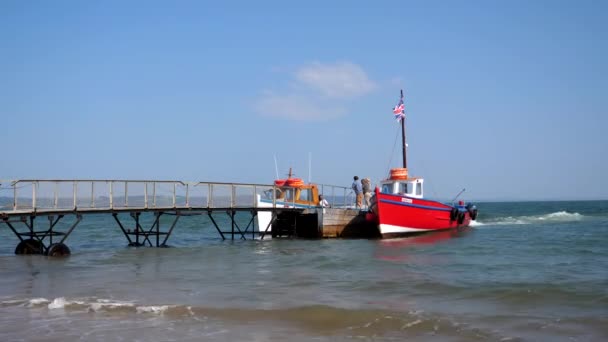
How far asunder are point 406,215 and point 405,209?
0.30m

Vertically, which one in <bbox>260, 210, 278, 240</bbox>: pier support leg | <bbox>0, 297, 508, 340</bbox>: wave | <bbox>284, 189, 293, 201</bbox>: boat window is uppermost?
<bbox>284, 189, 293, 201</bbox>: boat window

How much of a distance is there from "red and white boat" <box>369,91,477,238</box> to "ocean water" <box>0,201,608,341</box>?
16.1 feet

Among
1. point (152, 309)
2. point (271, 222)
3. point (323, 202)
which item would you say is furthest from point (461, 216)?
point (152, 309)

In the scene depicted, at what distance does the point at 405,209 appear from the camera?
96.3 ft

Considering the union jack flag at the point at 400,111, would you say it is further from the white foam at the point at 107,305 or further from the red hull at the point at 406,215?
the white foam at the point at 107,305

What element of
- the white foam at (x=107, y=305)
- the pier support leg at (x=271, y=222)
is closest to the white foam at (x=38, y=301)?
the white foam at (x=107, y=305)

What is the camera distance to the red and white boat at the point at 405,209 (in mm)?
28469

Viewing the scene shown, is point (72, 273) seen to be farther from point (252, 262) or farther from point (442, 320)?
point (442, 320)

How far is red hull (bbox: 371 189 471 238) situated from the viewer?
2841 cm

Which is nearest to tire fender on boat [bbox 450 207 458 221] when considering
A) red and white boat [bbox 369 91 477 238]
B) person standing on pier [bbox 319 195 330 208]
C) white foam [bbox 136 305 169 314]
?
red and white boat [bbox 369 91 477 238]

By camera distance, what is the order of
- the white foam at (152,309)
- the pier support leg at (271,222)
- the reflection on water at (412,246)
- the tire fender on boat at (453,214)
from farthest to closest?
the tire fender on boat at (453,214) < the pier support leg at (271,222) < the reflection on water at (412,246) < the white foam at (152,309)

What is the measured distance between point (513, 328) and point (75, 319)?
820cm

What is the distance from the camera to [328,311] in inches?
484

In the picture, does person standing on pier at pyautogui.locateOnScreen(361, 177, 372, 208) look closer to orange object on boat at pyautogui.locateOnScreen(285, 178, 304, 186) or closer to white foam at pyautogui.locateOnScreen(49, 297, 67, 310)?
Answer: orange object on boat at pyautogui.locateOnScreen(285, 178, 304, 186)
